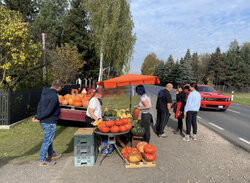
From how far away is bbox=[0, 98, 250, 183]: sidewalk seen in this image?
3553mm

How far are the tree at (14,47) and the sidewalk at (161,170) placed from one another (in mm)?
5915

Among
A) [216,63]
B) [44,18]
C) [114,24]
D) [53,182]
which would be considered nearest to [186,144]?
[53,182]

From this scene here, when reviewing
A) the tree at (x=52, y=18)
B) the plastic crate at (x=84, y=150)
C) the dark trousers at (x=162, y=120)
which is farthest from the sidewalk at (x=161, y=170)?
the tree at (x=52, y=18)

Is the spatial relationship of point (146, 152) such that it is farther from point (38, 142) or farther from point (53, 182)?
point (38, 142)

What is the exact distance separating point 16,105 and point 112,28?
15927 mm

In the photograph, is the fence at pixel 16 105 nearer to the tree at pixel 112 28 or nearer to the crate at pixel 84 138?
the crate at pixel 84 138

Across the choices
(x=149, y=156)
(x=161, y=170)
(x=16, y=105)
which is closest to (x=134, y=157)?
(x=149, y=156)

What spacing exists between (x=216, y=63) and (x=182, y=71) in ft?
30.8

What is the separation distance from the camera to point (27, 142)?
5.77 m

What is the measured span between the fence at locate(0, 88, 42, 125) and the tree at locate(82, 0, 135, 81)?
13573 mm

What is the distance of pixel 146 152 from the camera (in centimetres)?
423

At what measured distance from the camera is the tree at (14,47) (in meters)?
8.26

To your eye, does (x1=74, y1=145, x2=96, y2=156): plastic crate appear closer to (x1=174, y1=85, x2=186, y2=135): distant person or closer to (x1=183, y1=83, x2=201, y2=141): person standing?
(x1=183, y1=83, x2=201, y2=141): person standing

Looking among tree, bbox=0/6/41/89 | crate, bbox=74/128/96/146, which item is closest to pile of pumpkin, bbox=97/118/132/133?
crate, bbox=74/128/96/146
